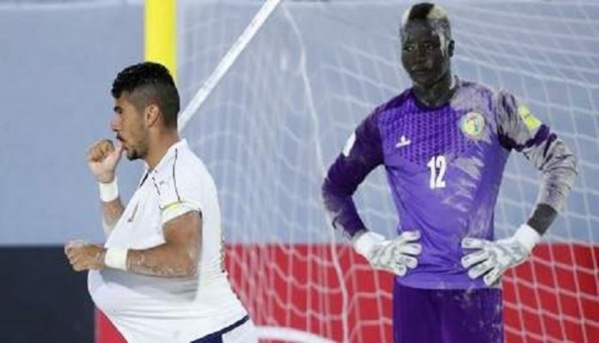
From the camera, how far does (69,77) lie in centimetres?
467

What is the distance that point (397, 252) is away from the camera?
320 centimetres

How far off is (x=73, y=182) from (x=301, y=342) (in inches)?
44.5

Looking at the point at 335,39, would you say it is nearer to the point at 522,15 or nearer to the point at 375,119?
the point at 522,15

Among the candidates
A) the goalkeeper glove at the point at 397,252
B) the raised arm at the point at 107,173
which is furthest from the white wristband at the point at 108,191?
the goalkeeper glove at the point at 397,252

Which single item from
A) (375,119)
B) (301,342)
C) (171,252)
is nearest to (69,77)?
(301,342)

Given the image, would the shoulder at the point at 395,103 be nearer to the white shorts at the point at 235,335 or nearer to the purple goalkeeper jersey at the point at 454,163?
the purple goalkeeper jersey at the point at 454,163

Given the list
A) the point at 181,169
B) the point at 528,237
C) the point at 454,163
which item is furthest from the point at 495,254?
the point at 181,169

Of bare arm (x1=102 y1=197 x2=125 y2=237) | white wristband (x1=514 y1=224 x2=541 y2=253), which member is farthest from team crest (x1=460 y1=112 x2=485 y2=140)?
bare arm (x1=102 y1=197 x2=125 y2=237)

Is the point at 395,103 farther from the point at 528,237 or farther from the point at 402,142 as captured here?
the point at 528,237

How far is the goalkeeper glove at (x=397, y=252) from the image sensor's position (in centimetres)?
318

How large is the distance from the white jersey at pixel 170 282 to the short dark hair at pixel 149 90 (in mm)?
70

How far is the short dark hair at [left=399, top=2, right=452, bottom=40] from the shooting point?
317 centimetres

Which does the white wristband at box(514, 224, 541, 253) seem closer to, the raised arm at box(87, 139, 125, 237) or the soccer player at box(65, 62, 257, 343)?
the soccer player at box(65, 62, 257, 343)

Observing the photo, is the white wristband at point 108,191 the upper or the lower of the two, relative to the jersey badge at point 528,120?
lower
